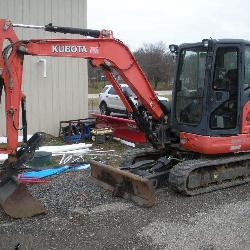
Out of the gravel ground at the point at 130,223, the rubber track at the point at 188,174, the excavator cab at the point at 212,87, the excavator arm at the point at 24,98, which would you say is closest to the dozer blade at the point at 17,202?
the excavator arm at the point at 24,98

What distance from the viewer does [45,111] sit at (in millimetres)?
14477

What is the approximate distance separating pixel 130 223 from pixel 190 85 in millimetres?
3018

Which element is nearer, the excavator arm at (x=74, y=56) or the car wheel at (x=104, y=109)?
the excavator arm at (x=74, y=56)

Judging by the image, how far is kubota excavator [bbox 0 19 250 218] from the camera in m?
7.53

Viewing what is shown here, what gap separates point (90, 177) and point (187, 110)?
222 centimetres

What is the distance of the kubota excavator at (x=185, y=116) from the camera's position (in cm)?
753

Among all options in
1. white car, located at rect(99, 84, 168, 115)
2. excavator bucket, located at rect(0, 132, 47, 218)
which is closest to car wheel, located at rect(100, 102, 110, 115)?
white car, located at rect(99, 84, 168, 115)

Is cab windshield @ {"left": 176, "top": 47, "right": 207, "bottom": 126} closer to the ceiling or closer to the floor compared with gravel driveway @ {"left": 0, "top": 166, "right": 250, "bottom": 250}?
closer to the ceiling

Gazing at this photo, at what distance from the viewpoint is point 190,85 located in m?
8.44

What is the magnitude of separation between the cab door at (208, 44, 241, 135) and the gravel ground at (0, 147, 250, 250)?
1.19m

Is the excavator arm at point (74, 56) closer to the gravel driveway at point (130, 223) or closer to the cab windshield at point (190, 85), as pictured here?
the cab windshield at point (190, 85)

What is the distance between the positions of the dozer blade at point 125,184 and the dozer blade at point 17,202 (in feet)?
4.84

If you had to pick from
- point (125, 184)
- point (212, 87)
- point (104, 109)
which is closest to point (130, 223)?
point (125, 184)

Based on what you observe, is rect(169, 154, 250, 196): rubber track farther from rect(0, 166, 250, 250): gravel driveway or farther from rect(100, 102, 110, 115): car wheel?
rect(100, 102, 110, 115): car wheel
